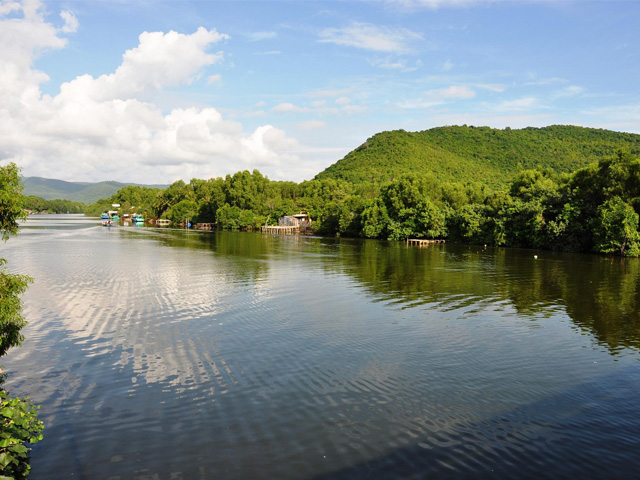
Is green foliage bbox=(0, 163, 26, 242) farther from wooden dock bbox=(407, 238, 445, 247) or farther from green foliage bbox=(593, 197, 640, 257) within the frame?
wooden dock bbox=(407, 238, 445, 247)

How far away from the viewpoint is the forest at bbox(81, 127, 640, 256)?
5894cm

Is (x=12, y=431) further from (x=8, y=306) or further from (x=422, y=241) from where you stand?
(x=422, y=241)

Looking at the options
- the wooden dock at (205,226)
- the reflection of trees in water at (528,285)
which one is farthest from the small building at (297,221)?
the reflection of trees in water at (528,285)

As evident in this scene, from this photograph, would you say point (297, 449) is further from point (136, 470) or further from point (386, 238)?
point (386, 238)

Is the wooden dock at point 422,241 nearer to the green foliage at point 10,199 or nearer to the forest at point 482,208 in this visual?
the forest at point 482,208

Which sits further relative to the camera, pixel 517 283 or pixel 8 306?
pixel 517 283

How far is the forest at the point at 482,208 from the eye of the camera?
193 ft

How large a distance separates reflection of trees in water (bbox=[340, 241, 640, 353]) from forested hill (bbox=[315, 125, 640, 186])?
84505mm

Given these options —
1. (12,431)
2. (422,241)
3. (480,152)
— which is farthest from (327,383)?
(480,152)

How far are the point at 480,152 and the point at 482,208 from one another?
92234 mm

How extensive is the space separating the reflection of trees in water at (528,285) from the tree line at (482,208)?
8963 mm

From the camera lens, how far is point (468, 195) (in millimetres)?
101062

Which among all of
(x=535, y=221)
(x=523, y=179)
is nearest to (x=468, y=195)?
(x=523, y=179)

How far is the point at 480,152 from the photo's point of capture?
166 metres
